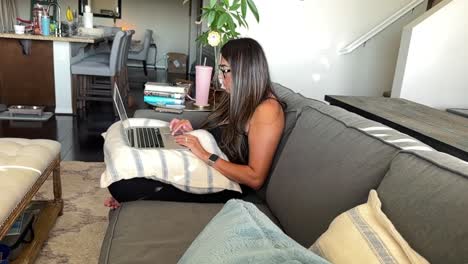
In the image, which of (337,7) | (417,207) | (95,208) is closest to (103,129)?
(95,208)

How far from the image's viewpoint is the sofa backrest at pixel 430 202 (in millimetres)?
687

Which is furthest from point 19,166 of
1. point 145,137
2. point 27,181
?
point 145,137

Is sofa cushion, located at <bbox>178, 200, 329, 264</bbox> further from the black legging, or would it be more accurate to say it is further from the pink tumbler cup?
the pink tumbler cup

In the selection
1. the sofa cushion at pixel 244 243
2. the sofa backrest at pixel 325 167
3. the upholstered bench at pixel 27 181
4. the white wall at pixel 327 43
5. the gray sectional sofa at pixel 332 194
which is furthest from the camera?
the white wall at pixel 327 43

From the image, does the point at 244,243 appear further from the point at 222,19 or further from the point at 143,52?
the point at 143,52

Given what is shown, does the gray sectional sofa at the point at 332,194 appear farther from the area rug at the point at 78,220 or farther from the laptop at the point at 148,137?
the area rug at the point at 78,220

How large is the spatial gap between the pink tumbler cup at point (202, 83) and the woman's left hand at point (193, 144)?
2.34 feet

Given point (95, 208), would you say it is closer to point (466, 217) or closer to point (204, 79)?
point (204, 79)

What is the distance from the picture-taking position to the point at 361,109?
1.95 m

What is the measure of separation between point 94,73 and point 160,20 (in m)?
5.34

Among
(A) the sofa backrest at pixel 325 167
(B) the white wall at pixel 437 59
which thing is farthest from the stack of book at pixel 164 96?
(B) the white wall at pixel 437 59

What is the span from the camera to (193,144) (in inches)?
61.1

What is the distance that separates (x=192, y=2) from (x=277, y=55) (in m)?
5.76

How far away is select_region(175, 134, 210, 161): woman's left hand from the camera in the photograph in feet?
5.00
